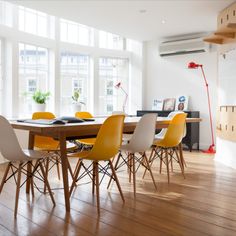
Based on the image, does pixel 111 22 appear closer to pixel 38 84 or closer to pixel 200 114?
pixel 38 84

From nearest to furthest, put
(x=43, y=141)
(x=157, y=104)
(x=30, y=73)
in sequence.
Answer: (x=43, y=141)
(x=30, y=73)
(x=157, y=104)

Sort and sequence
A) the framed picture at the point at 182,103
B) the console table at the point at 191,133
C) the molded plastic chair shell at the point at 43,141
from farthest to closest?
1. the framed picture at the point at 182,103
2. the console table at the point at 191,133
3. the molded plastic chair shell at the point at 43,141

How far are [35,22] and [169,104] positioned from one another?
11.1ft

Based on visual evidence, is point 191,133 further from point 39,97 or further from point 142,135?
point 142,135

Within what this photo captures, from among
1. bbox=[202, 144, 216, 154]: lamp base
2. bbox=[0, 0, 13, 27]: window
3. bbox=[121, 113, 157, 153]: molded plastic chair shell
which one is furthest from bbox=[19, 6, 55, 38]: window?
bbox=[202, 144, 216, 154]: lamp base

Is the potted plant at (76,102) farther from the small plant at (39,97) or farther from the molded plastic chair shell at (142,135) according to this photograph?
the molded plastic chair shell at (142,135)

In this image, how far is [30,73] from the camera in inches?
239

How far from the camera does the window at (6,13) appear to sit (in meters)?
5.46

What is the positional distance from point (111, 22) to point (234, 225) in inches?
177

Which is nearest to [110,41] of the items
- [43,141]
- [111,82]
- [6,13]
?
[111,82]

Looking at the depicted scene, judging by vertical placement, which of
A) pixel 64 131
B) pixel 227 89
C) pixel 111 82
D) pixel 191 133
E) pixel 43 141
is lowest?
pixel 191 133

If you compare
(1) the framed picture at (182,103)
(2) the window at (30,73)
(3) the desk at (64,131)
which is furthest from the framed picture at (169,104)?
(3) the desk at (64,131)

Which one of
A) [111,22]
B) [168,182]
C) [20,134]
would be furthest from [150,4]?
[20,134]

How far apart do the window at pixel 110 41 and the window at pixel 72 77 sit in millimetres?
621
